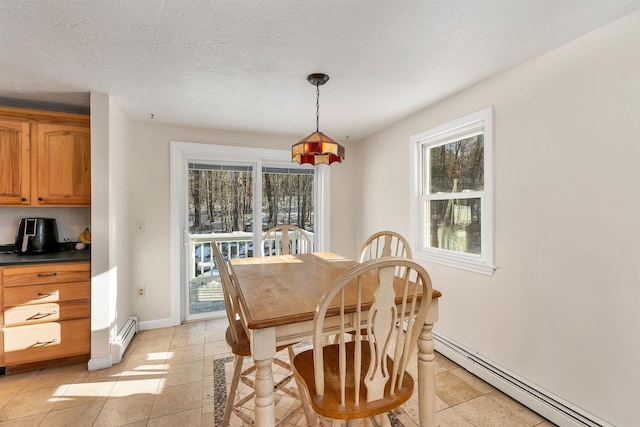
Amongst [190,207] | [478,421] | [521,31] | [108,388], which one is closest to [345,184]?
[190,207]

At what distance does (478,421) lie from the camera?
5.75 ft

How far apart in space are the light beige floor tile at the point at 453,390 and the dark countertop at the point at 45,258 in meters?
2.91

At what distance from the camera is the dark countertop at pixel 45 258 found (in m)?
2.22

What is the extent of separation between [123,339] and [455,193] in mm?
3206

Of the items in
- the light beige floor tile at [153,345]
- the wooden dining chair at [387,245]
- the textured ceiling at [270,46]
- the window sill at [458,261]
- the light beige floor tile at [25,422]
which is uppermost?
the textured ceiling at [270,46]

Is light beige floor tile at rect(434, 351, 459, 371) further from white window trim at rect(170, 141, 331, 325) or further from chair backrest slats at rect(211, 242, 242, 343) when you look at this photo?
white window trim at rect(170, 141, 331, 325)

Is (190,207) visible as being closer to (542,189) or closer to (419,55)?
(419,55)

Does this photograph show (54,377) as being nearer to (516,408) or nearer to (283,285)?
(283,285)

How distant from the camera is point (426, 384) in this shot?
141 cm

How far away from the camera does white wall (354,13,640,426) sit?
1.47m

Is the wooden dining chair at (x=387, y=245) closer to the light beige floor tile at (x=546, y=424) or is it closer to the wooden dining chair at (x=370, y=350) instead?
the wooden dining chair at (x=370, y=350)

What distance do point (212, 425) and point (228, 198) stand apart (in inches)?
94.2

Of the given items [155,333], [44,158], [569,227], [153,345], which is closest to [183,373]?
[153,345]

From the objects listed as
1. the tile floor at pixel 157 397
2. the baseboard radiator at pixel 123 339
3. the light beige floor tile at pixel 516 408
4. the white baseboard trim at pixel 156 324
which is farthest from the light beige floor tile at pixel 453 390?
the white baseboard trim at pixel 156 324
